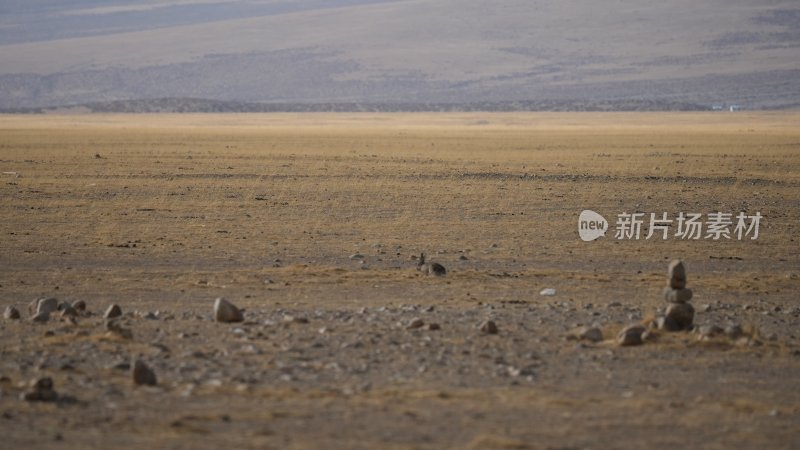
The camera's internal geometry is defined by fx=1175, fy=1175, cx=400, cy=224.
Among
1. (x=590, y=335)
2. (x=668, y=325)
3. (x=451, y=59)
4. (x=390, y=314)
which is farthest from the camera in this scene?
(x=451, y=59)

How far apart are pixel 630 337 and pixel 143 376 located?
3.48m

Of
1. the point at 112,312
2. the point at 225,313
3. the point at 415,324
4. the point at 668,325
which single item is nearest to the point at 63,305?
the point at 112,312

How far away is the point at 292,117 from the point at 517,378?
74615mm

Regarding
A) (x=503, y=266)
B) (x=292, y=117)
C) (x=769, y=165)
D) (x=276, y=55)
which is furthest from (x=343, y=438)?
(x=276, y=55)

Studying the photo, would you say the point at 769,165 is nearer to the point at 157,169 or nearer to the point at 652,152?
the point at 652,152

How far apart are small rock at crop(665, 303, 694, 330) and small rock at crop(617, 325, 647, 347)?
1.42ft

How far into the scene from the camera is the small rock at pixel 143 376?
7125 millimetres

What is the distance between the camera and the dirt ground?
253 inches

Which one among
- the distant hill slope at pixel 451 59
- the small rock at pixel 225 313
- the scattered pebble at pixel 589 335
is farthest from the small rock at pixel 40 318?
the distant hill slope at pixel 451 59

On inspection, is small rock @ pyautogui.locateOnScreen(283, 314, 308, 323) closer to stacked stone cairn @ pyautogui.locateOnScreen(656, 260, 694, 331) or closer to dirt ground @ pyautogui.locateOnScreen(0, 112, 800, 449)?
dirt ground @ pyautogui.locateOnScreen(0, 112, 800, 449)

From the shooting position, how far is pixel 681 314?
29.3 ft

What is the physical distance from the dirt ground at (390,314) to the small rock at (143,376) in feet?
0.33

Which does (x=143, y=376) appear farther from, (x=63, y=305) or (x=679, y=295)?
(x=679, y=295)

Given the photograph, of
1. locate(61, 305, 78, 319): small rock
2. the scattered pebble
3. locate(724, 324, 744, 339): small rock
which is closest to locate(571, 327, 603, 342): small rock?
the scattered pebble
